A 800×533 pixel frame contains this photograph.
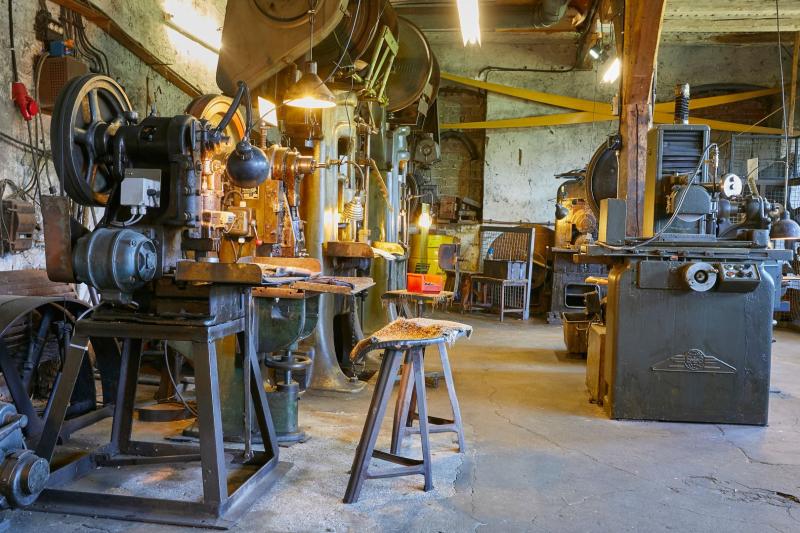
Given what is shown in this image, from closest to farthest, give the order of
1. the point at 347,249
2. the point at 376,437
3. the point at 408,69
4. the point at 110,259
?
the point at 110,259, the point at 376,437, the point at 347,249, the point at 408,69

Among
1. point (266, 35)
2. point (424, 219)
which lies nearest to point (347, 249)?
point (266, 35)

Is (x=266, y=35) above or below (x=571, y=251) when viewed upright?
above

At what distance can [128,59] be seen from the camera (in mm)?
4301

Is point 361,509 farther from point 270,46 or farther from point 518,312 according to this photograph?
point 518,312

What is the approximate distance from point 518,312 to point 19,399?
660 centimetres

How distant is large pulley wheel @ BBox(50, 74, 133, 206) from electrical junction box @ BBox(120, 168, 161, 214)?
6.4 inches

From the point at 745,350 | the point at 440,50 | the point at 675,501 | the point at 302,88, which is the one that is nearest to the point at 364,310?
the point at 302,88

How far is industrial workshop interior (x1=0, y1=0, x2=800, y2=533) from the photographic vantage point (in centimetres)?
226

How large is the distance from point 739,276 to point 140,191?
3.11 m

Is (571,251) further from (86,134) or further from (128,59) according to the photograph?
(86,134)

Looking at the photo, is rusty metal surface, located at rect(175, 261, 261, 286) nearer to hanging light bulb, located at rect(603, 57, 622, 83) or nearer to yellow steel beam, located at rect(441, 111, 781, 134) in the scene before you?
hanging light bulb, located at rect(603, 57, 622, 83)

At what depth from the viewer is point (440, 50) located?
9672 mm

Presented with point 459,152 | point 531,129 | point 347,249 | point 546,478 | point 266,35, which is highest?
point 531,129

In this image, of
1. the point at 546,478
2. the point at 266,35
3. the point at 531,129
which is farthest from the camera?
the point at 531,129
